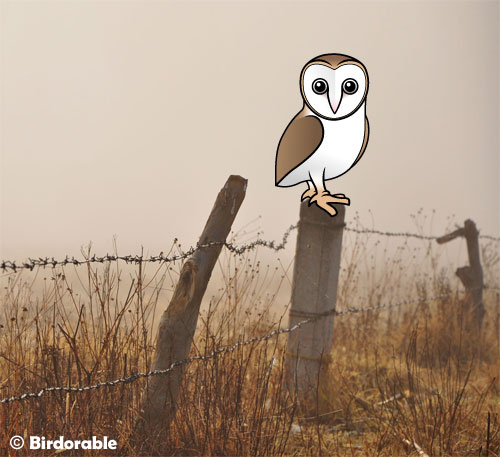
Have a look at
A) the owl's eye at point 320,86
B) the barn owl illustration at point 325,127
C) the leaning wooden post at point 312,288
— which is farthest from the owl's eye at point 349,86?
the leaning wooden post at point 312,288

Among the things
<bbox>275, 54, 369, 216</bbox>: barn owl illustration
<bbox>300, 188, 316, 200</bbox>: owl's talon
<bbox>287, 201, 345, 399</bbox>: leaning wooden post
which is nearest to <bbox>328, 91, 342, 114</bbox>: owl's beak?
<bbox>275, 54, 369, 216</bbox>: barn owl illustration

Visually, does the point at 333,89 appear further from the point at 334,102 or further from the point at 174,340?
the point at 174,340

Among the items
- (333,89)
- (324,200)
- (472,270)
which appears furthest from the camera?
(472,270)

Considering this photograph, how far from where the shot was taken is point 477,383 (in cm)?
503

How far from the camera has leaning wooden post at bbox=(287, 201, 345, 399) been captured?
12.3 ft

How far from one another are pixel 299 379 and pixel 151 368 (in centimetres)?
143

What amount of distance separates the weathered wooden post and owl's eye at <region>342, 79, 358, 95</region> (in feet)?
10.8

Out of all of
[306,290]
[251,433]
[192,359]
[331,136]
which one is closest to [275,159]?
[331,136]

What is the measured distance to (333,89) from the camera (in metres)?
3.48

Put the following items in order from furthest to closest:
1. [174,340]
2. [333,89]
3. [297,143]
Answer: [333,89] → [297,143] → [174,340]

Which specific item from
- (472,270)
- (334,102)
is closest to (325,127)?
(334,102)

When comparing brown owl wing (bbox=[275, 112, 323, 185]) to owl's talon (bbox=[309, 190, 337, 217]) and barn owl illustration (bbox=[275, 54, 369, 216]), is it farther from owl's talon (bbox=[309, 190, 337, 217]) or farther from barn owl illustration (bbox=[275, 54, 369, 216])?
owl's talon (bbox=[309, 190, 337, 217])

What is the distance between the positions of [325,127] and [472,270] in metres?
3.63

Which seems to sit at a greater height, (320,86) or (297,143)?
(320,86)
